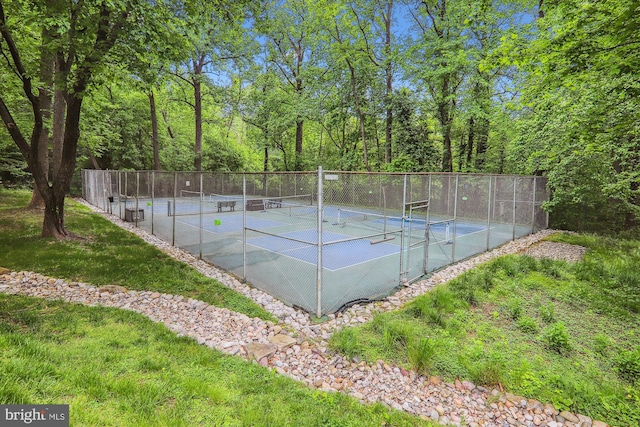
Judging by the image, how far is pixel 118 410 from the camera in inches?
83.7

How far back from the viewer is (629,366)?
10.6 ft

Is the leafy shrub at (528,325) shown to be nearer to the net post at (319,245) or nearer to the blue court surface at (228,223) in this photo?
the net post at (319,245)

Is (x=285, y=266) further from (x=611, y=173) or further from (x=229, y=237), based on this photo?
(x=611, y=173)

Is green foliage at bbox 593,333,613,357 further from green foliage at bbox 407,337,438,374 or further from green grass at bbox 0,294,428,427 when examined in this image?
green grass at bbox 0,294,428,427

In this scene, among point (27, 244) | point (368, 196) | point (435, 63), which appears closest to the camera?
point (27, 244)

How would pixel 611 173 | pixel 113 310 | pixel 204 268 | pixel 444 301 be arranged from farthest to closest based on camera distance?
pixel 611 173
pixel 204 268
pixel 444 301
pixel 113 310

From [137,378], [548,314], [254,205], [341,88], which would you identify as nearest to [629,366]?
[548,314]

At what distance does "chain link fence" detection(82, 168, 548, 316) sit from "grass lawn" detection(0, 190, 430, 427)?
5.41ft

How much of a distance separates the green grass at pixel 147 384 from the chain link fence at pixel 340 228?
1901 mm

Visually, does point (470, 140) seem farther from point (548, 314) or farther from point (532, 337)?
point (532, 337)

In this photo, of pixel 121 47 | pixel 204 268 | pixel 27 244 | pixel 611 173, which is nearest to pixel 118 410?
pixel 204 268

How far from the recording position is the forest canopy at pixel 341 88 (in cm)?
527

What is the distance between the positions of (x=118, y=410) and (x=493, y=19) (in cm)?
1777

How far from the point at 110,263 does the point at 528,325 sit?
7.73 meters
